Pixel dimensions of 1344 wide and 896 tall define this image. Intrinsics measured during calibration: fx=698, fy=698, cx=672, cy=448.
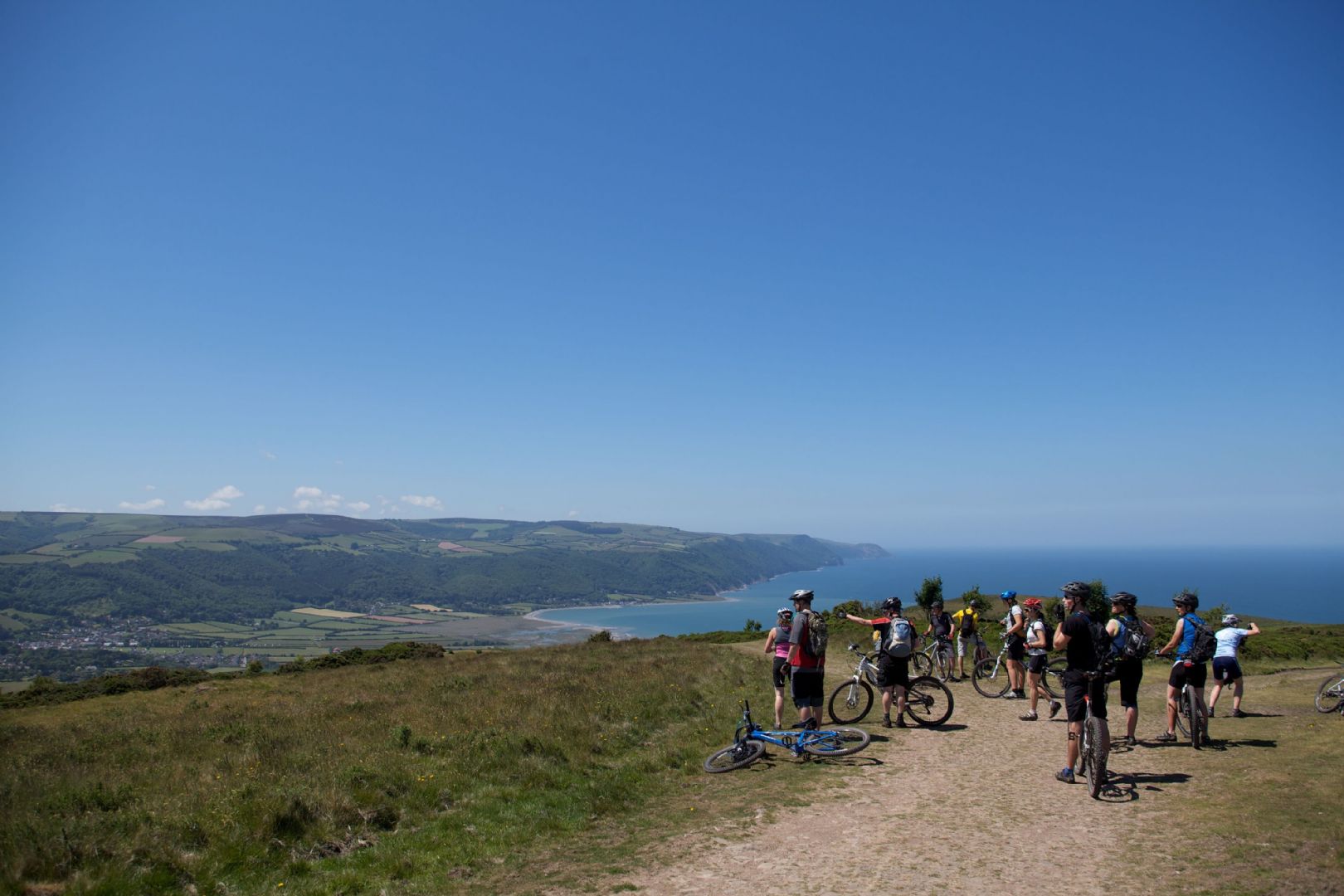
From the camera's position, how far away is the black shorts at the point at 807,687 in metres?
12.1

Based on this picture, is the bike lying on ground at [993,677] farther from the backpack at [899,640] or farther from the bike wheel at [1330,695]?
the backpack at [899,640]

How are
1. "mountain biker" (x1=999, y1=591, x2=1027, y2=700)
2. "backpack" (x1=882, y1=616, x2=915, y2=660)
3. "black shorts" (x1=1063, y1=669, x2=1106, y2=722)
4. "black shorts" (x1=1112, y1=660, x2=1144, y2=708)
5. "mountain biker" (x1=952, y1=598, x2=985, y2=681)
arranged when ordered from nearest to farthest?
1. "black shorts" (x1=1063, y1=669, x2=1106, y2=722)
2. "black shorts" (x1=1112, y1=660, x2=1144, y2=708)
3. "backpack" (x1=882, y1=616, x2=915, y2=660)
4. "mountain biker" (x1=999, y1=591, x2=1027, y2=700)
5. "mountain biker" (x1=952, y1=598, x2=985, y2=681)

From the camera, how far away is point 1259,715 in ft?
45.9

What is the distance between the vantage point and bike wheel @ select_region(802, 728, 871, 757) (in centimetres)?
1125

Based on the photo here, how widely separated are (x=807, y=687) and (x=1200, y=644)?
648cm

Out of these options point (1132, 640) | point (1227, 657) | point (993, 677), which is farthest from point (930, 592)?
point (1132, 640)

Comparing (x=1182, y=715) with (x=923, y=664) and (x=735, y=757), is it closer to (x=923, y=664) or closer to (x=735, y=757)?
(x=923, y=664)

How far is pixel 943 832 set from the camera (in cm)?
787

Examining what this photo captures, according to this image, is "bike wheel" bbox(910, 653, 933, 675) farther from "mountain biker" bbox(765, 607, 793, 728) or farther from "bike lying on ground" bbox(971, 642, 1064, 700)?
"mountain biker" bbox(765, 607, 793, 728)

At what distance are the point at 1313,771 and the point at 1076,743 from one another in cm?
301

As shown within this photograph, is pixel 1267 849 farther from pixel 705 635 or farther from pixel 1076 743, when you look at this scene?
pixel 705 635

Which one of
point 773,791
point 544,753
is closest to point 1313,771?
point 773,791

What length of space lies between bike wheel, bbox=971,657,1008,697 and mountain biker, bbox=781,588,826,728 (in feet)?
26.1

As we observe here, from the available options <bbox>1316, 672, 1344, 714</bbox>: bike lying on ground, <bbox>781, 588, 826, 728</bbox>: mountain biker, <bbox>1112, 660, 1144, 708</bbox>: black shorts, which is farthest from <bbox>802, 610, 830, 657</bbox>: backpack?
<bbox>1316, 672, 1344, 714</bbox>: bike lying on ground
